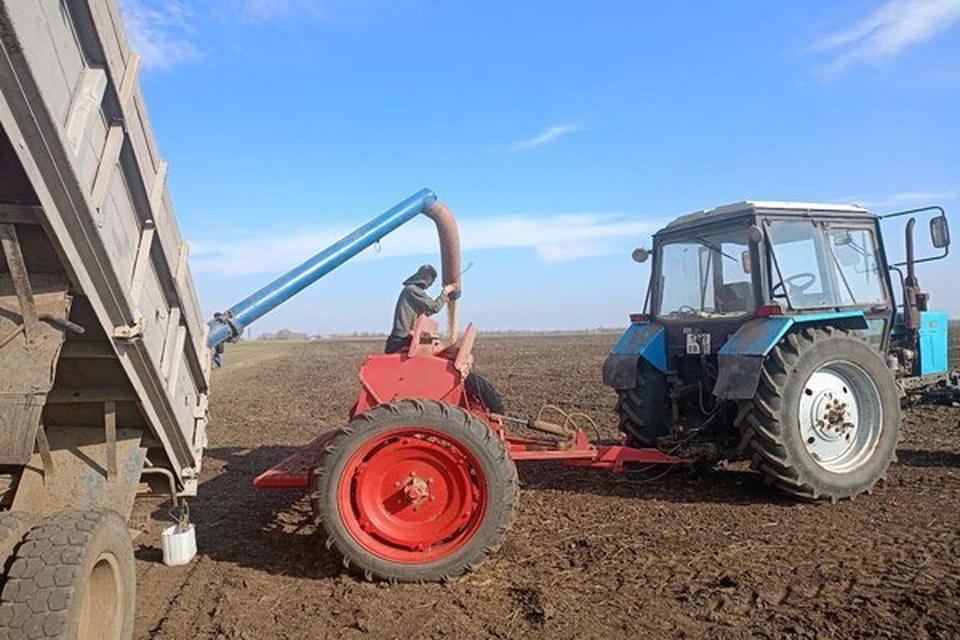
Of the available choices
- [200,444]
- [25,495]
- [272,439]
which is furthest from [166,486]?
[272,439]

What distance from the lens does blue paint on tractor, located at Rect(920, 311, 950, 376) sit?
21.1 ft

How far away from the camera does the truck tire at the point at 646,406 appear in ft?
20.5

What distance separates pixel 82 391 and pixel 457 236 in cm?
359

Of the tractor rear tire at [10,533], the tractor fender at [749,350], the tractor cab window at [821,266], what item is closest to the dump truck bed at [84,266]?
the tractor rear tire at [10,533]

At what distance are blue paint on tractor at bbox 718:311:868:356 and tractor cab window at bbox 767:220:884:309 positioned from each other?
0.14 m

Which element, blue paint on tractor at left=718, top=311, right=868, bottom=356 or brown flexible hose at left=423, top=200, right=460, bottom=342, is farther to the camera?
brown flexible hose at left=423, top=200, right=460, bottom=342

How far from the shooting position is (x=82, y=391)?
11.1ft

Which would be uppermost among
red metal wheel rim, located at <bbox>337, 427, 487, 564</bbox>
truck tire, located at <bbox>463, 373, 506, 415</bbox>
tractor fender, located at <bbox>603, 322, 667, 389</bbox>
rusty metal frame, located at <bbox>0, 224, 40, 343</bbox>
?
rusty metal frame, located at <bbox>0, 224, 40, 343</bbox>

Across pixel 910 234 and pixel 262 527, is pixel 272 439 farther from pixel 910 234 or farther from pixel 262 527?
pixel 910 234

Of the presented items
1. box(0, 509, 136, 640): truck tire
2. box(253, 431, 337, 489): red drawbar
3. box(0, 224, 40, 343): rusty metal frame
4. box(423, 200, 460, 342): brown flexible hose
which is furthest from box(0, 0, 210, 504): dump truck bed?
box(423, 200, 460, 342): brown flexible hose

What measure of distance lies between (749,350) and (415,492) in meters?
2.73

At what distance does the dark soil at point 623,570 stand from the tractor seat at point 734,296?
1482 mm

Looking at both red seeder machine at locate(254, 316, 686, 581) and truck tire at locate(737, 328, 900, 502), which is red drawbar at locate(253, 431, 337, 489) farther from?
truck tire at locate(737, 328, 900, 502)

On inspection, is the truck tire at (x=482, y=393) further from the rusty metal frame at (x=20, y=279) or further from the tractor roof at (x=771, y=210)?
the rusty metal frame at (x=20, y=279)
